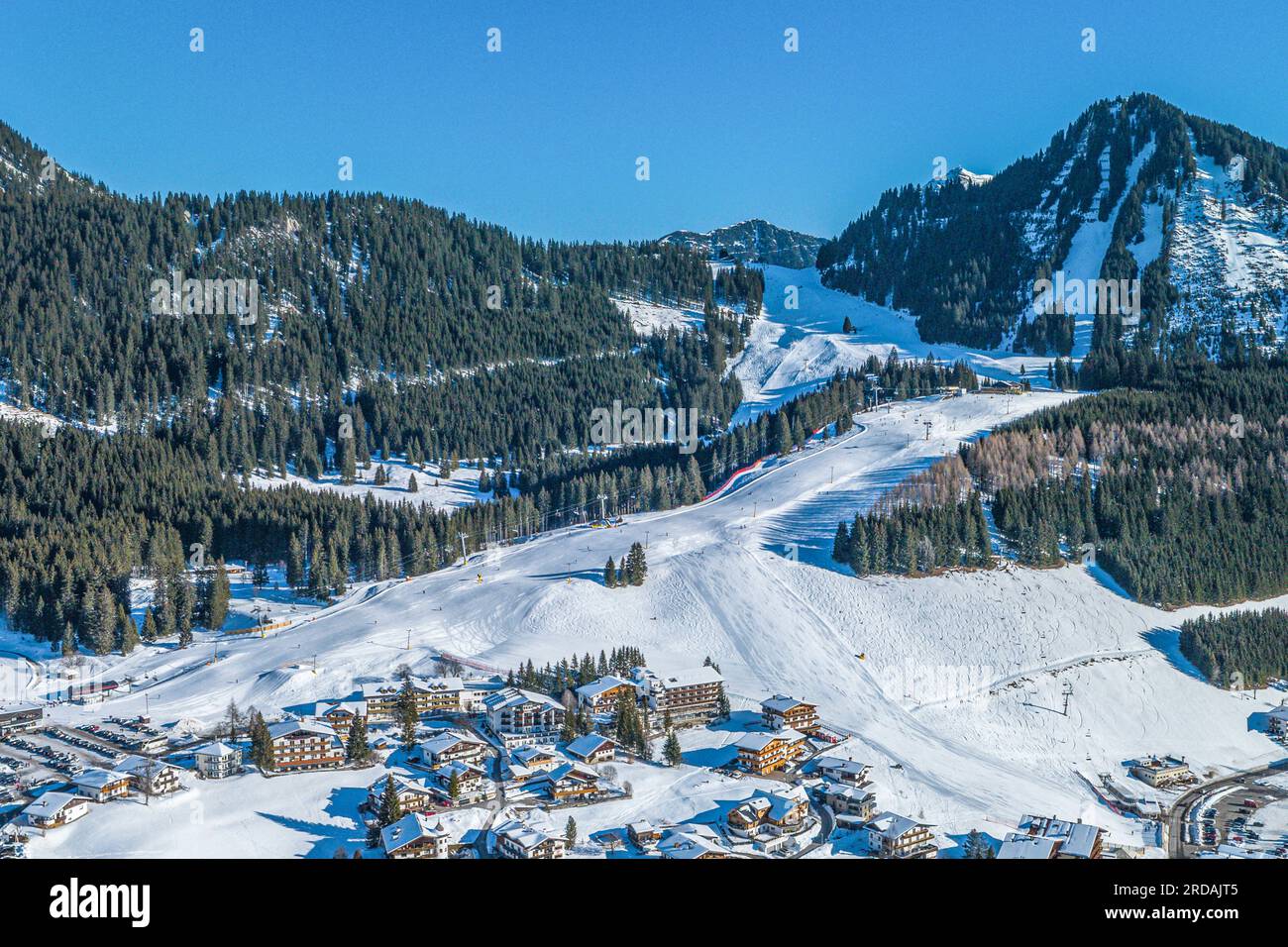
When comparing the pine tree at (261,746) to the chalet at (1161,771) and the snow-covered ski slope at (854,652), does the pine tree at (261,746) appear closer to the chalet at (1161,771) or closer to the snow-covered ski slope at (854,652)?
the snow-covered ski slope at (854,652)

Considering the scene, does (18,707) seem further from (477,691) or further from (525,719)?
(525,719)

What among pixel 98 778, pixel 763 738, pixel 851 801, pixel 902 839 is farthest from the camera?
pixel 763 738

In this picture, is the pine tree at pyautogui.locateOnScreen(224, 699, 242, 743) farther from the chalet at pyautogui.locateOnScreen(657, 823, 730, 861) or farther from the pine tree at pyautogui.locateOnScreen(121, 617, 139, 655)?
the chalet at pyautogui.locateOnScreen(657, 823, 730, 861)

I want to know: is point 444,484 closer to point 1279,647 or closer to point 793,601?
point 793,601

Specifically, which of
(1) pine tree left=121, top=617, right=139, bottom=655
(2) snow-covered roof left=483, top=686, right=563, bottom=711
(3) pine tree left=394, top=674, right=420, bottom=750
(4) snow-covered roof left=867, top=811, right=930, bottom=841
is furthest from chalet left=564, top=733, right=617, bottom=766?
(1) pine tree left=121, top=617, right=139, bottom=655

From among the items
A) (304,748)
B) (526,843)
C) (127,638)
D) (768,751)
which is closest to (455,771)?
(304,748)

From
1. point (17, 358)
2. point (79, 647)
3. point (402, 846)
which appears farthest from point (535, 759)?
point (17, 358)

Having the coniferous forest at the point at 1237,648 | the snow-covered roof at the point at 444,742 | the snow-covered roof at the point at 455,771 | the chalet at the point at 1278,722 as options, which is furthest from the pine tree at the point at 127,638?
the chalet at the point at 1278,722
